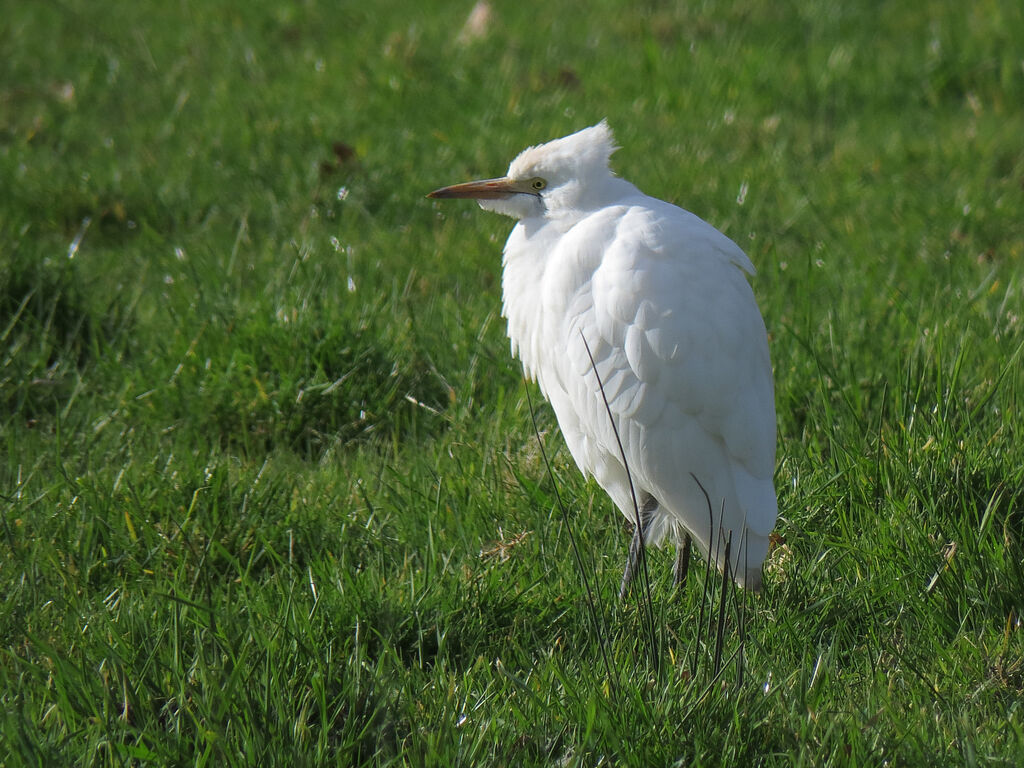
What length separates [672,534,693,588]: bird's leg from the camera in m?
3.15

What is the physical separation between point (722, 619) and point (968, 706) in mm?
577

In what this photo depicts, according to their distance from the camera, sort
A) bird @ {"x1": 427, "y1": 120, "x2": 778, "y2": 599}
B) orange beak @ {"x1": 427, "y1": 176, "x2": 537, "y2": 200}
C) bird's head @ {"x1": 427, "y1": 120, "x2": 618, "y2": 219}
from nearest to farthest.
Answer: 1. bird @ {"x1": 427, "y1": 120, "x2": 778, "y2": 599}
2. bird's head @ {"x1": 427, "y1": 120, "x2": 618, "y2": 219}
3. orange beak @ {"x1": 427, "y1": 176, "x2": 537, "y2": 200}

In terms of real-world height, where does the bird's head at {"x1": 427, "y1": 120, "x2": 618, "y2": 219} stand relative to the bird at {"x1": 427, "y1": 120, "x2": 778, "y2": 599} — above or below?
above

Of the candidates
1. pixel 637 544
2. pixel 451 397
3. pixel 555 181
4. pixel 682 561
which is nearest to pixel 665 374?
pixel 637 544

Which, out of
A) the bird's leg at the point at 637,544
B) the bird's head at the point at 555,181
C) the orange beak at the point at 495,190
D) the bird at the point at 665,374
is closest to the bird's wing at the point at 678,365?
the bird at the point at 665,374

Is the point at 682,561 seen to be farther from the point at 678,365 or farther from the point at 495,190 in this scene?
the point at 495,190

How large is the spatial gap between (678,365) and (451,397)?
1.13 meters

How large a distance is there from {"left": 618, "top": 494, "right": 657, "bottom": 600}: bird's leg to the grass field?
0.41ft

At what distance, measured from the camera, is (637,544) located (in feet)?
10.0

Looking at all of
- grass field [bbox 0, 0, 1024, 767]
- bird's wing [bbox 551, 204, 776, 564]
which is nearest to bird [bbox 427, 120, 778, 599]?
bird's wing [bbox 551, 204, 776, 564]

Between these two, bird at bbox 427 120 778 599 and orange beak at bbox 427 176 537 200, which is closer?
bird at bbox 427 120 778 599

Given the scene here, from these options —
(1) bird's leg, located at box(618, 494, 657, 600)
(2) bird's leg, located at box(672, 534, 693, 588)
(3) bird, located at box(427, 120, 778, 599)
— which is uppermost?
(3) bird, located at box(427, 120, 778, 599)

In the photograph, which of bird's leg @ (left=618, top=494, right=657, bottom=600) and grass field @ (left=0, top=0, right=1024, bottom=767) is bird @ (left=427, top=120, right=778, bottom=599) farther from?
grass field @ (left=0, top=0, right=1024, bottom=767)

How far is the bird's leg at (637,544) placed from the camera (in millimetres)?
2971
